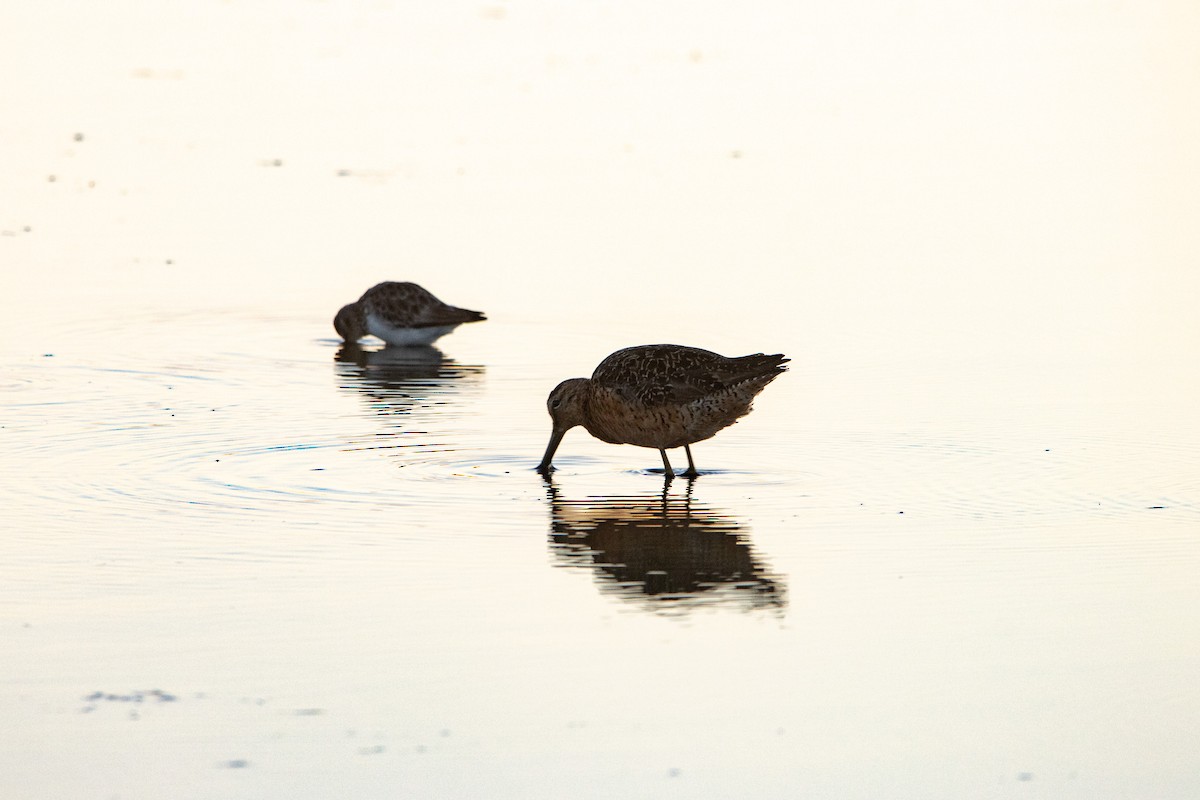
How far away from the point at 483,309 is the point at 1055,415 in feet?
19.5

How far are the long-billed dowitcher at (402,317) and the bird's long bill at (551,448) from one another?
4.56 meters

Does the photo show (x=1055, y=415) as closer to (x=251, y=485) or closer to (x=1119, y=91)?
(x=251, y=485)

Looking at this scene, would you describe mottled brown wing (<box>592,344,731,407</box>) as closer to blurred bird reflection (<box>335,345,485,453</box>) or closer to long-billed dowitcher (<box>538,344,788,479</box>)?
long-billed dowitcher (<box>538,344,788,479</box>)

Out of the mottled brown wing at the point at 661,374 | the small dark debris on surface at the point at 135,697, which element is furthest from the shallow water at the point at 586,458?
the mottled brown wing at the point at 661,374

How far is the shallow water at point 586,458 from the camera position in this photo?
6.89m

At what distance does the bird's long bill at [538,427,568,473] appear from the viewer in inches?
456

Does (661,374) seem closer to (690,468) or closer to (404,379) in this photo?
→ (690,468)

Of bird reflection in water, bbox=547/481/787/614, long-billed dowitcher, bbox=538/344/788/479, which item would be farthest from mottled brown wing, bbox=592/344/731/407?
bird reflection in water, bbox=547/481/787/614

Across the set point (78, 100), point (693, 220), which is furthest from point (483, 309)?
point (78, 100)

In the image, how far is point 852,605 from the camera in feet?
28.0

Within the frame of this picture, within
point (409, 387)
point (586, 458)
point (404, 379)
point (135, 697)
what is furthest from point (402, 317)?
point (135, 697)

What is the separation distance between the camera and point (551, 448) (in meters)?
11.7

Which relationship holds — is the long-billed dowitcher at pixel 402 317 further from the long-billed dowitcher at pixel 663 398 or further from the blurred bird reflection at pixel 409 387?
the long-billed dowitcher at pixel 663 398

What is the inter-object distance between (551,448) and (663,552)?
7.34 ft
